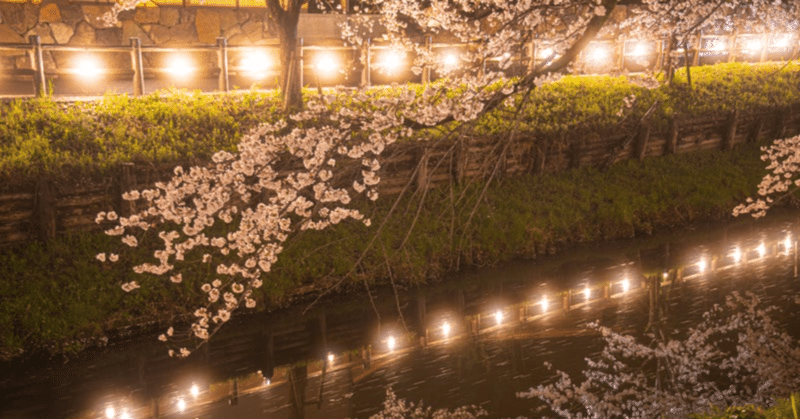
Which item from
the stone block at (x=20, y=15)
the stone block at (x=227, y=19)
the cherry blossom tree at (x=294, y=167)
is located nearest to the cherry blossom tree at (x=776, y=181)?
the cherry blossom tree at (x=294, y=167)

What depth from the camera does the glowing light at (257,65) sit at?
17.6 m

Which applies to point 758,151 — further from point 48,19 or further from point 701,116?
point 48,19

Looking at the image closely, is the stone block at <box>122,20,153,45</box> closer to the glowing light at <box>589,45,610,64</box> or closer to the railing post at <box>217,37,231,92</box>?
the railing post at <box>217,37,231,92</box>

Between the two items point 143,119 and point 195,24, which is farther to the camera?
point 195,24

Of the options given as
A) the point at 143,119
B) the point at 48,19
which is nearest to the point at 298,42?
the point at 143,119

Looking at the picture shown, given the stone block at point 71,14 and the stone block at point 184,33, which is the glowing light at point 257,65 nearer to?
the stone block at point 184,33

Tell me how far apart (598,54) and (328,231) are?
43.8 feet

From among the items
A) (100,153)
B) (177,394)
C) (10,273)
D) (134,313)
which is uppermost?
(100,153)

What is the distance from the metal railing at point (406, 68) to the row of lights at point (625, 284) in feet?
13.9

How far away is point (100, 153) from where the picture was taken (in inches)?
517

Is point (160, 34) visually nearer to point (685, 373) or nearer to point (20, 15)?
point (20, 15)

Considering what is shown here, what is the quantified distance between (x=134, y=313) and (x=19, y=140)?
160 inches

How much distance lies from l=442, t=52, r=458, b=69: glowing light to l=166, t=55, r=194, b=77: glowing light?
22.5 ft

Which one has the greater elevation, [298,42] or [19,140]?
[298,42]
